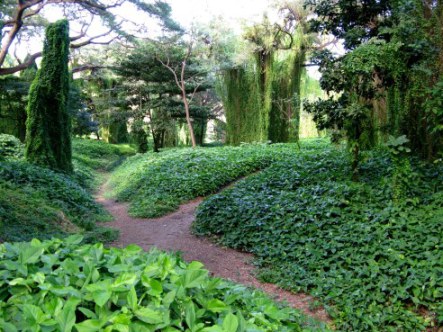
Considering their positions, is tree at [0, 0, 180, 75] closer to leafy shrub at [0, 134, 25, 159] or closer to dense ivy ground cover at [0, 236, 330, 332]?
leafy shrub at [0, 134, 25, 159]

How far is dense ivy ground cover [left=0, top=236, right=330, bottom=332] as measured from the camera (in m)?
1.21

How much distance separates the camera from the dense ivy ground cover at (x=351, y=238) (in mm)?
3973

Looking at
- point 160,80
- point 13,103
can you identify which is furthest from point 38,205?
point 13,103

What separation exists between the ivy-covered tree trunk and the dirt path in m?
3.02

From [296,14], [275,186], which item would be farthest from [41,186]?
[296,14]

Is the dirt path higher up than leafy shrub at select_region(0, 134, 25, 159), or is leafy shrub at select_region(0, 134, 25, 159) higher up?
leafy shrub at select_region(0, 134, 25, 159)

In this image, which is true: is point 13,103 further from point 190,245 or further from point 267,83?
point 190,245

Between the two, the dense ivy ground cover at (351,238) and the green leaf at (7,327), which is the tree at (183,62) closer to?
the dense ivy ground cover at (351,238)

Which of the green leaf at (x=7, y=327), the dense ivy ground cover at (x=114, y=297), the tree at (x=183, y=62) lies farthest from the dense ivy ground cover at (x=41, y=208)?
the tree at (x=183, y=62)

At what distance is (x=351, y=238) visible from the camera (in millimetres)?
5117

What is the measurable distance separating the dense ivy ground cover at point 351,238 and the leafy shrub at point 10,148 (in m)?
9.42

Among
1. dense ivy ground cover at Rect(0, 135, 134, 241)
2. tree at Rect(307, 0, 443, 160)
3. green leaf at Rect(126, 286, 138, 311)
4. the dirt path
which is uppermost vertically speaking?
tree at Rect(307, 0, 443, 160)

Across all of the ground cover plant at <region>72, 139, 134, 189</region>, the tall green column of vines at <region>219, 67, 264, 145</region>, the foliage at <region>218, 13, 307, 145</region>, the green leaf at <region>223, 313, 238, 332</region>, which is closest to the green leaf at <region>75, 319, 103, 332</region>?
the green leaf at <region>223, 313, 238, 332</region>

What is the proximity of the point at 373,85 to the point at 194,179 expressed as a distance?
19.6 feet
